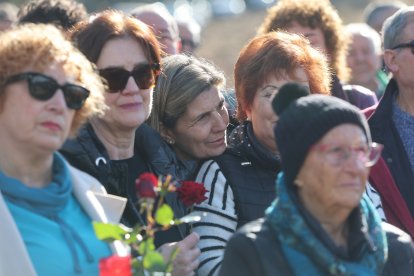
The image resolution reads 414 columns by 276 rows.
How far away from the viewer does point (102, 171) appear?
5332 millimetres

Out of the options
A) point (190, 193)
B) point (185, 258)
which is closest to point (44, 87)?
point (190, 193)

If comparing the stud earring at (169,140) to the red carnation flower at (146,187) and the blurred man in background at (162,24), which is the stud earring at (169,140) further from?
the blurred man in background at (162,24)

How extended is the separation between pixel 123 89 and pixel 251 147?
0.65m

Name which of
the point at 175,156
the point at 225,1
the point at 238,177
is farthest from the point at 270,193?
the point at 225,1

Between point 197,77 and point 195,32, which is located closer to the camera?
point 197,77

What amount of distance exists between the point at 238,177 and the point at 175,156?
0.45 meters

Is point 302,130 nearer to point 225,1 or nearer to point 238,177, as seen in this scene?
point 238,177

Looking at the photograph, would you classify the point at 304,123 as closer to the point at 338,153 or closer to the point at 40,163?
the point at 338,153

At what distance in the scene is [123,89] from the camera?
559cm

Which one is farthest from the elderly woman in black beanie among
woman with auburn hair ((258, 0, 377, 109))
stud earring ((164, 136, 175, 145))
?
woman with auburn hair ((258, 0, 377, 109))

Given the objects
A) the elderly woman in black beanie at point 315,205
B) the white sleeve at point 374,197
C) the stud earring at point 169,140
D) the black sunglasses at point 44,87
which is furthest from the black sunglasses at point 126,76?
the elderly woman in black beanie at point 315,205

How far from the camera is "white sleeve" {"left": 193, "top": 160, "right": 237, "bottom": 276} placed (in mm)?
5320

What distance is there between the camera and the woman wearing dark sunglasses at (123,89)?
5492mm

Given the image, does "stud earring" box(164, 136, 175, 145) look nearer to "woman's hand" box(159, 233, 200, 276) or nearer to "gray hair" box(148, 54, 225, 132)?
"gray hair" box(148, 54, 225, 132)
